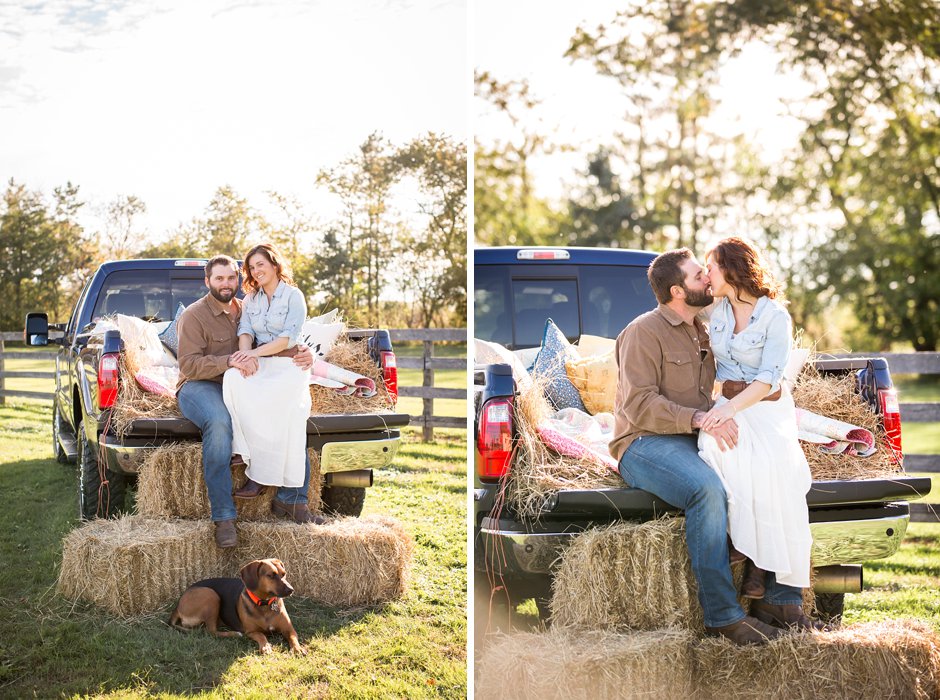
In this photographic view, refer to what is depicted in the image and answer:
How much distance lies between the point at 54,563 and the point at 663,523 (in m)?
2.73

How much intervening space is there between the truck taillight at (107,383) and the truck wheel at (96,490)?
314 millimetres

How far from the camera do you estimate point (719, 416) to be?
2484 mm

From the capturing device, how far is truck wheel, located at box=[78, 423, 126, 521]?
3.70 m

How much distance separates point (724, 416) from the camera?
2486 mm

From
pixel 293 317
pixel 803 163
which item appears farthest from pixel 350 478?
pixel 803 163

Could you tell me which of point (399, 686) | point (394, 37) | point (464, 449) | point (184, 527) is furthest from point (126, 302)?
point (394, 37)

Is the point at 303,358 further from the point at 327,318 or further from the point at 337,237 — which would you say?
the point at 337,237

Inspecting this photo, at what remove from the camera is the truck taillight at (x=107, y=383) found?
351cm

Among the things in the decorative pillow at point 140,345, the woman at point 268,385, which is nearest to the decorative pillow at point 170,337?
the decorative pillow at point 140,345

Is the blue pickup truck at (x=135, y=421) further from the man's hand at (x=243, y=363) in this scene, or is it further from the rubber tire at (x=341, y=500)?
the man's hand at (x=243, y=363)

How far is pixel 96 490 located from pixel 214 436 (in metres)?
0.86

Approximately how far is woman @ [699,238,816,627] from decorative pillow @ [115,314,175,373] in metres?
2.39

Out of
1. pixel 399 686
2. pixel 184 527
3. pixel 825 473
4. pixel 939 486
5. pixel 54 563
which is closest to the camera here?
pixel 825 473

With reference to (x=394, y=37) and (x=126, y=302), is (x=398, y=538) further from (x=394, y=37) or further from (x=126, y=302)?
(x=394, y=37)
